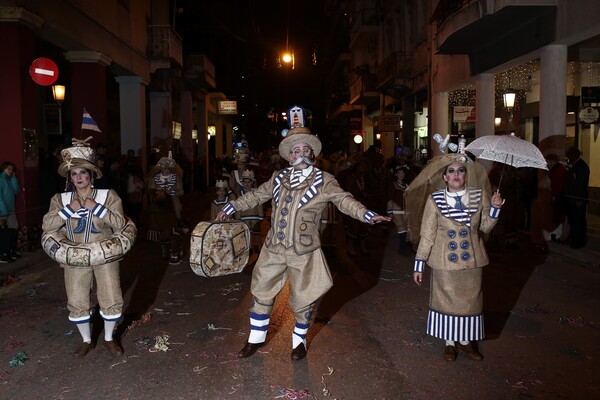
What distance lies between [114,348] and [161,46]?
18.5 m

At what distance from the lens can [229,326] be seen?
671 cm

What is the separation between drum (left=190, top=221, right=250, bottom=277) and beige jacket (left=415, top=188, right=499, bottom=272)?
6.01 feet

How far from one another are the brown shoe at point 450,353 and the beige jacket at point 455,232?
2.62 feet

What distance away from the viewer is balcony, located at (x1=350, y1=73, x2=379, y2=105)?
31.9m

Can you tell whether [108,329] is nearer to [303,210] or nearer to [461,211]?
[303,210]

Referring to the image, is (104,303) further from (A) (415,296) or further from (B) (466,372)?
(A) (415,296)

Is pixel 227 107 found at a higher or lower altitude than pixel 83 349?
higher

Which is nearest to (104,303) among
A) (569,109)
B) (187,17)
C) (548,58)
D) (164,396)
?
(164,396)

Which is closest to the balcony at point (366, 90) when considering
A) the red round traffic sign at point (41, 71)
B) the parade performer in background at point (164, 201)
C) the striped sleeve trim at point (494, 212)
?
the red round traffic sign at point (41, 71)

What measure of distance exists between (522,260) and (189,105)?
73.7 feet

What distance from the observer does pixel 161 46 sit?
22.5 meters

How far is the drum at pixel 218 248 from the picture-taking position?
581 centimetres

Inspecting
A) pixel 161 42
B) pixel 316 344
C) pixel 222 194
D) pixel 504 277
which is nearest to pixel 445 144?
pixel 316 344

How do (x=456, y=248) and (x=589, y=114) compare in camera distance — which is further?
(x=589, y=114)
